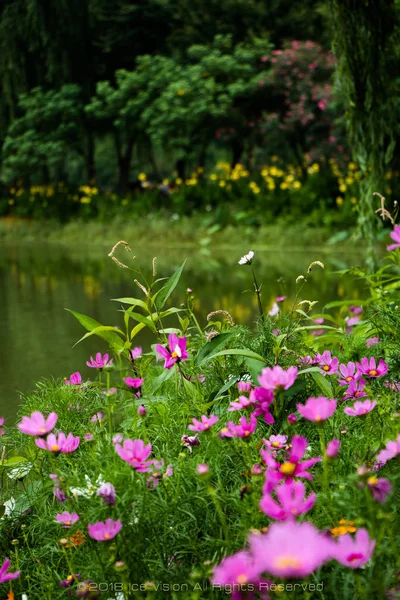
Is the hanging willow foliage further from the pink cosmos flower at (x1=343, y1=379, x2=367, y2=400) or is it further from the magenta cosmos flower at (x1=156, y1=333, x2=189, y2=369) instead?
the magenta cosmos flower at (x1=156, y1=333, x2=189, y2=369)

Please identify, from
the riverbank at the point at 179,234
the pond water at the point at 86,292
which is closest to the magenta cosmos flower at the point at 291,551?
the pond water at the point at 86,292

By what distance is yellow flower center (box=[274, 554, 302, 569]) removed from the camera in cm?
74

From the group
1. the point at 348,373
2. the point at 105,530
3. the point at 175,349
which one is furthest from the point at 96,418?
the point at 105,530

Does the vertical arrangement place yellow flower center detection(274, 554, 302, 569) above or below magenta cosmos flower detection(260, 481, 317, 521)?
above

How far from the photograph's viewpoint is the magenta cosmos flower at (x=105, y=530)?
1.31 metres

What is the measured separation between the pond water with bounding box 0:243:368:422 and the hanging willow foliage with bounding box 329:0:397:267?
2.59ft

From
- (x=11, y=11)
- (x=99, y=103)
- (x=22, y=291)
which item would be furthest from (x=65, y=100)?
(x=22, y=291)

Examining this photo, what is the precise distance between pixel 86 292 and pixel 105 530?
6.14 m

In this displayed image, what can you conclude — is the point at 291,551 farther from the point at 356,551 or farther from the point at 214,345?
the point at 214,345

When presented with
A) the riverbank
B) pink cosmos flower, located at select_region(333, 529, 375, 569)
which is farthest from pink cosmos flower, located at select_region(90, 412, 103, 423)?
the riverbank

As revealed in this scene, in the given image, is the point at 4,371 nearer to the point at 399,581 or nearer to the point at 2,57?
the point at 399,581

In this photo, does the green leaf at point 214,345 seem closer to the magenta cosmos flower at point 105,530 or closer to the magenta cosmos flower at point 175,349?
the magenta cosmos flower at point 175,349

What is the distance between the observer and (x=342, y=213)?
10.4 m

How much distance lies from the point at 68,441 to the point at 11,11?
52.2 feet
